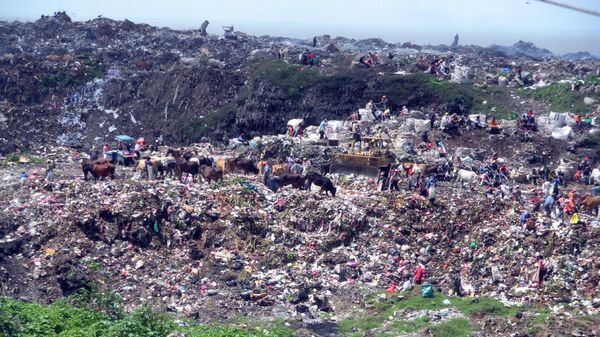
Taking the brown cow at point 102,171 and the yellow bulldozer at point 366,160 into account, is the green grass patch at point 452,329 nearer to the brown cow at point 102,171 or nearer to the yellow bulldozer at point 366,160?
the yellow bulldozer at point 366,160

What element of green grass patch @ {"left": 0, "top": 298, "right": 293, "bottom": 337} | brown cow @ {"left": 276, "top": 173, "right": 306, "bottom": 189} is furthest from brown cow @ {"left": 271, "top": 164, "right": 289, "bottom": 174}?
green grass patch @ {"left": 0, "top": 298, "right": 293, "bottom": 337}

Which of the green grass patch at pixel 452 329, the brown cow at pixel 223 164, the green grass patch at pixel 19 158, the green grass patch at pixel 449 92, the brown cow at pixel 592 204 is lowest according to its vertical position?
the green grass patch at pixel 19 158

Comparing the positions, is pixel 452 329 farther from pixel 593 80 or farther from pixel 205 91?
pixel 593 80

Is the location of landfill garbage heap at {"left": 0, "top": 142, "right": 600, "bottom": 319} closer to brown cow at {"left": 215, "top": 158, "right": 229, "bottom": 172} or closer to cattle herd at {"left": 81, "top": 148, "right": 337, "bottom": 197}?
cattle herd at {"left": 81, "top": 148, "right": 337, "bottom": 197}

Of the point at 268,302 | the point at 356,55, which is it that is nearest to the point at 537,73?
the point at 356,55

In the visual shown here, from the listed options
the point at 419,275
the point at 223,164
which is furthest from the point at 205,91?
the point at 419,275

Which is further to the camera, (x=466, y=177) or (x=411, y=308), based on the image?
(x=466, y=177)

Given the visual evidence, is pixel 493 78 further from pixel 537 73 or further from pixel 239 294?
pixel 239 294

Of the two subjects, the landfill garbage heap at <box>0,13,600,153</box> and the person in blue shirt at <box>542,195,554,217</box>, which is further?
the landfill garbage heap at <box>0,13,600,153</box>

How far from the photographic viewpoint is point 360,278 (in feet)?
62.0

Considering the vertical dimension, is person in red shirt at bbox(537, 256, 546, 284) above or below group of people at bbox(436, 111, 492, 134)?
below

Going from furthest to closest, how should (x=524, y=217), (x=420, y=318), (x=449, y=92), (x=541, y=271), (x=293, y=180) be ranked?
(x=449, y=92)
(x=293, y=180)
(x=524, y=217)
(x=541, y=271)
(x=420, y=318)

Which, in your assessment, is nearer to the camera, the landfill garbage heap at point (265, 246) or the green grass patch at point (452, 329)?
the green grass patch at point (452, 329)

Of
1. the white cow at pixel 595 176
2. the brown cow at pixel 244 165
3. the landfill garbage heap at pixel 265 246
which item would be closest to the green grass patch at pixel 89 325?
the landfill garbage heap at pixel 265 246
